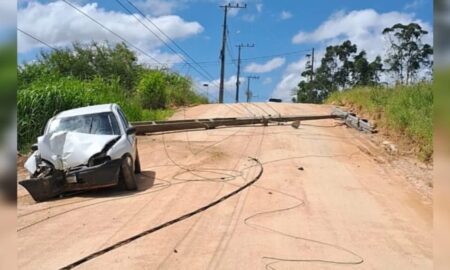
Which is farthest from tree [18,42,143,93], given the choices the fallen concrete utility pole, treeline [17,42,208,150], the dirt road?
the dirt road

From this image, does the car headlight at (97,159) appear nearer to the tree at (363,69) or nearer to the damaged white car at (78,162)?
the damaged white car at (78,162)

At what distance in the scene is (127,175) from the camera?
11.1 meters

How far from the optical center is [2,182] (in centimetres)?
172

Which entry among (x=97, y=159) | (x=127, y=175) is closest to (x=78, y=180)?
(x=97, y=159)

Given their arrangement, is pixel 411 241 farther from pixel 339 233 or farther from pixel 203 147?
pixel 203 147

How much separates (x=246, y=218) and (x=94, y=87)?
A: 701 inches

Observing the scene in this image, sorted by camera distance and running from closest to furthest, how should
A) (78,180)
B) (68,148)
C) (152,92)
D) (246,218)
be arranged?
1. (246,218)
2. (78,180)
3. (68,148)
4. (152,92)

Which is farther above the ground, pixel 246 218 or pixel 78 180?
pixel 78 180

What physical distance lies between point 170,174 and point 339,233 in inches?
238

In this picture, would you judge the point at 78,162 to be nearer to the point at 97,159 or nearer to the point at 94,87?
the point at 97,159

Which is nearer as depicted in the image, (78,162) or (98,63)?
(78,162)

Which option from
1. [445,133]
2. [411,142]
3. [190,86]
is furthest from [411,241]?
[190,86]

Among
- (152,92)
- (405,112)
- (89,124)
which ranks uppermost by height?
(152,92)

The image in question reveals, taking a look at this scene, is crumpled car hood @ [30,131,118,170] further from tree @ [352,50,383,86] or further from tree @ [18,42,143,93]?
tree @ [352,50,383,86]
